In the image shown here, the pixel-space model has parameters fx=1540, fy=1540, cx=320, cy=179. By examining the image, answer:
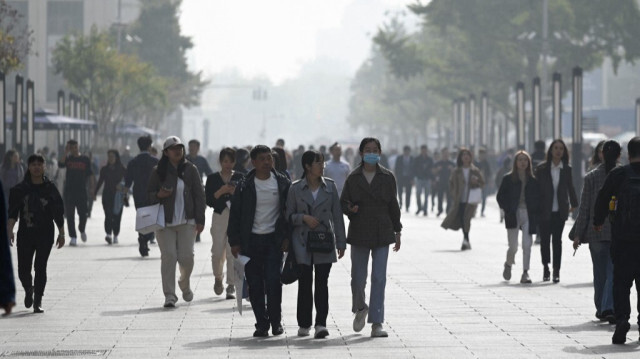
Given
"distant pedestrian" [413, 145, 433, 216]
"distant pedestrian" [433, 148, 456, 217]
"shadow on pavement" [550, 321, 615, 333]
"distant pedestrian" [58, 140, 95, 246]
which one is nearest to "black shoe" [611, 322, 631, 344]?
"shadow on pavement" [550, 321, 615, 333]

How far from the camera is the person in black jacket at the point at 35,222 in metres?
13.8

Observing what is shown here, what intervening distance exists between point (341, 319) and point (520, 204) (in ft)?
16.5

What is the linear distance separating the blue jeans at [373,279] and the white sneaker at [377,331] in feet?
0.13

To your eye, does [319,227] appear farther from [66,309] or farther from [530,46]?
[530,46]

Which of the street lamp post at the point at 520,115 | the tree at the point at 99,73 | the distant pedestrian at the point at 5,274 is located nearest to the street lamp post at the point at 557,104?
the street lamp post at the point at 520,115

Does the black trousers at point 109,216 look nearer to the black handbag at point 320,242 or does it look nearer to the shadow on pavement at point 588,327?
the shadow on pavement at point 588,327

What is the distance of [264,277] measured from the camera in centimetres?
1205

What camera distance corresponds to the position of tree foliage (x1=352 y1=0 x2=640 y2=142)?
212 feet

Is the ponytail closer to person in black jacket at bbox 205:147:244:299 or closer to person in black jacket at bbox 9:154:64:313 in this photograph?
person in black jacket at bbox 205:147:244:299

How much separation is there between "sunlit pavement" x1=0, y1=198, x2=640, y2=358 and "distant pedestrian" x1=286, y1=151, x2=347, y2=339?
1.18 ft

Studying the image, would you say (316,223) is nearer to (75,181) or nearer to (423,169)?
(75,181)

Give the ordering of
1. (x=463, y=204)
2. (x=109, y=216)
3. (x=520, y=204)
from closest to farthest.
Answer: (x=520, y=204) < (x=463, y=204) < (x=109, y=216)

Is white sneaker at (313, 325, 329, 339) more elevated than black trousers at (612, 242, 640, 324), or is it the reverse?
black trousers at (612, 242, 640, 324)

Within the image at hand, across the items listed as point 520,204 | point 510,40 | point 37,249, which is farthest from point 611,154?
point 510,40
